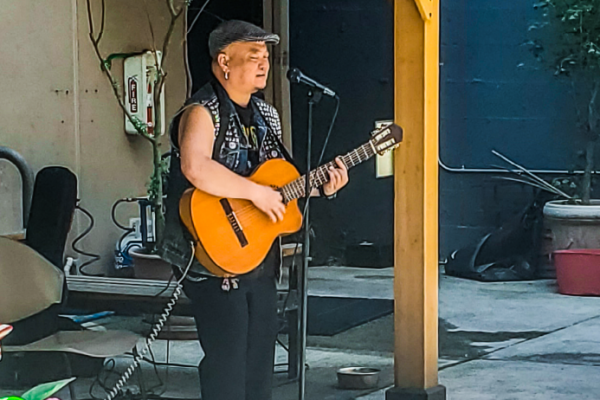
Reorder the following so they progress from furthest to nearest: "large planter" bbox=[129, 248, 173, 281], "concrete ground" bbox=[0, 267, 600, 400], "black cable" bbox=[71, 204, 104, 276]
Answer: "black cable" bbox=[71, 204, 104, 276], "large planter" bbox=[129, 248, 173, 281], "concrete ground" bbox=[0, 267, 600, 400]

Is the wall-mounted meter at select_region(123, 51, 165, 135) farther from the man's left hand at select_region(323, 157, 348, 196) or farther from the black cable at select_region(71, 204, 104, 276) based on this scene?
the man's left hand at select_region(323, 157, 348, 196)

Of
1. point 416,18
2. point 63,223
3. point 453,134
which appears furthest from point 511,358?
point 453,134

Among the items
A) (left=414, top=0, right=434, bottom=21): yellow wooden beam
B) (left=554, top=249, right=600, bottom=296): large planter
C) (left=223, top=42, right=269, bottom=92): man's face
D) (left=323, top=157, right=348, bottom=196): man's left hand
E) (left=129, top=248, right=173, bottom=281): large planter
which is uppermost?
(left=414, top=0, right=434, bottom=21): yellow wooden beam

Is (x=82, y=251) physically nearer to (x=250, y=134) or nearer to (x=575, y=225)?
(x=250, y=134)

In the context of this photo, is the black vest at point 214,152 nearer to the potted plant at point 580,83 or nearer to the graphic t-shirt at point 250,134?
the graphic t-shirt at point 250,134

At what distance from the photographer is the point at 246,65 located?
3.27 meters

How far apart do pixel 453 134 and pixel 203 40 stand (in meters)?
2.11

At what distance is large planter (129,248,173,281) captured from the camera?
5293 mm

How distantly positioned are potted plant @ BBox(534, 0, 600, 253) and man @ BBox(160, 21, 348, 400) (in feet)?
14.8

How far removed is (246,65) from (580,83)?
495 cm

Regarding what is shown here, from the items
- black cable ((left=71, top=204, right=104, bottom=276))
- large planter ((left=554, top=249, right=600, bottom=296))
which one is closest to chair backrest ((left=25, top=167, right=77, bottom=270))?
black cable ((left=71, top=204, right=104, bottom=276))

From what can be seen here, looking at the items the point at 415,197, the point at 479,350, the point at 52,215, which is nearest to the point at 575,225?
the point at 479,350

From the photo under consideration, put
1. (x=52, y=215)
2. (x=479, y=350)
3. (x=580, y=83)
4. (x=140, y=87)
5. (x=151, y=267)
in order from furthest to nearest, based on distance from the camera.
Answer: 1. (x=580, y=83)
2. (x=140, y=87)
3. (x=479, y=350)
4. (x=151, y=267)
5. (x=52, y=215)

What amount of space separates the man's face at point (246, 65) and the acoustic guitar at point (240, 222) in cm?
26
